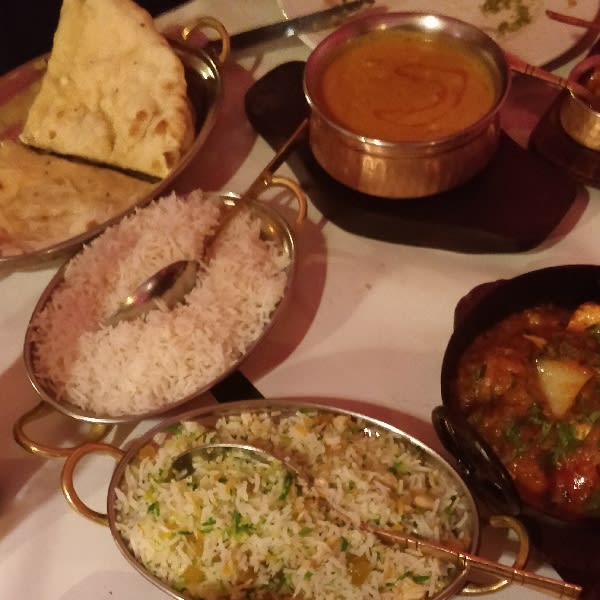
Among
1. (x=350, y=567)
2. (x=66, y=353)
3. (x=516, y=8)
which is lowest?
(x=350, y=567)

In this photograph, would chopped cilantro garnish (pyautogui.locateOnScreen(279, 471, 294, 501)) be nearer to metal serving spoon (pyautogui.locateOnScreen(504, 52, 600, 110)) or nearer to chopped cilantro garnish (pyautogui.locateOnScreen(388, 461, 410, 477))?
chopped cilantro garnish (pyautogui.locateOnScreen(388, 461, 410, 477))

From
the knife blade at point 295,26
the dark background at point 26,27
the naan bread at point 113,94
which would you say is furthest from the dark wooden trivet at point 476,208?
the dark background at point 26,27

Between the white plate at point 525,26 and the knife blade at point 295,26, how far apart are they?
1.1 inches

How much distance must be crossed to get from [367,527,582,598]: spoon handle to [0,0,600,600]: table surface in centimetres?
12

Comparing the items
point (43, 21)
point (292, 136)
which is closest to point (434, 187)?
point (292, 136)

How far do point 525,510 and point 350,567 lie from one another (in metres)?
0.24

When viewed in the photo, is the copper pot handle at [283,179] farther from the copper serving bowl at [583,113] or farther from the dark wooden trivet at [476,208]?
the copper serving bowl at [583,113]

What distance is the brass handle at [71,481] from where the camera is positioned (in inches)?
40.4

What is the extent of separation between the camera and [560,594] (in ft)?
2.93

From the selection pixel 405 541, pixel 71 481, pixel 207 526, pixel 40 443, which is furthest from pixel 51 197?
pixel 405 541

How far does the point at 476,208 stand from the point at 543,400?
0.44 m

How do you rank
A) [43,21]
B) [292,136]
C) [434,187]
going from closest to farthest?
[434,187]
[292,136]
[43,21]

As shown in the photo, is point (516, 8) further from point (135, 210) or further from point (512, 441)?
point (512, 441)

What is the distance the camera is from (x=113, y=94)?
5.30 feet
